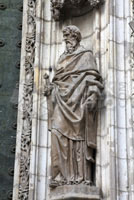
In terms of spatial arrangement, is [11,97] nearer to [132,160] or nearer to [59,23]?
[59,23]

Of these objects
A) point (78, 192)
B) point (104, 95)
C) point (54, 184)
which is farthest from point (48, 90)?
point (78, 192)

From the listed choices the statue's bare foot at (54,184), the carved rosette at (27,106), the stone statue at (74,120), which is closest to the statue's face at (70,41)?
the stone statue at (74,120)

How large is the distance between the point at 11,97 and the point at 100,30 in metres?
1.80

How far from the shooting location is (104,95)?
29.5 ft

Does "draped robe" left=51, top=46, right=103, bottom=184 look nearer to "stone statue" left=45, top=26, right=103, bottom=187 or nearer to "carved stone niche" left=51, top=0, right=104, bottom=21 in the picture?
"stone statue" left=45, top=26, right=103, bottom=187

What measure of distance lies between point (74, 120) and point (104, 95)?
2.06 ft

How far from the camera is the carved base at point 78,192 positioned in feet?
27.5

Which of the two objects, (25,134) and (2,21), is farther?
(2,21)

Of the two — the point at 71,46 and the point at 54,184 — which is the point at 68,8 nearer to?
the point at 71,46

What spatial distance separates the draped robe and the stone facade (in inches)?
7.7

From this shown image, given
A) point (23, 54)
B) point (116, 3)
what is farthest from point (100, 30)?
point (23, 54)

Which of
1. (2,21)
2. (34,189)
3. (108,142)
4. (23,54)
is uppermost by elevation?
(2,21)

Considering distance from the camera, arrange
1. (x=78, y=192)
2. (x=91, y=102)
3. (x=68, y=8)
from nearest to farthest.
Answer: (x=78, y=192) → (x=91, y=102) → (x=68, y=8)

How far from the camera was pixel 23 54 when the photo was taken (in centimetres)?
995
